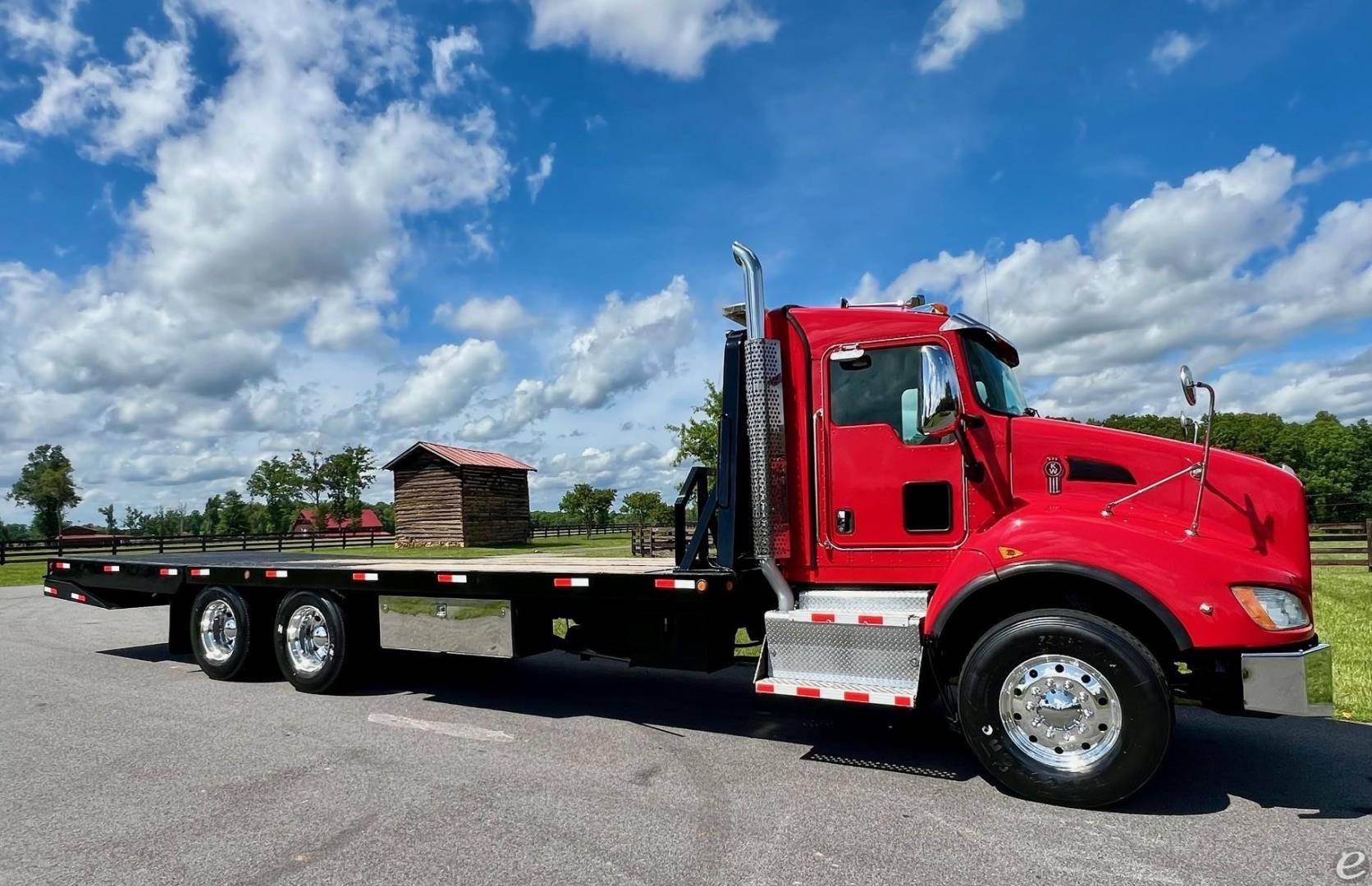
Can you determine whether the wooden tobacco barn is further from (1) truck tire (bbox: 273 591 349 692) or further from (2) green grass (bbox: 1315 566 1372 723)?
(2) green grass (bbox: 1315 566 1372 723)

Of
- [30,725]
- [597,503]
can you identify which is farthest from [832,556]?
[597,503]

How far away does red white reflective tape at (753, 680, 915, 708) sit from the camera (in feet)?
15.5

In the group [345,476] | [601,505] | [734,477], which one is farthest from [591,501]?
[734,477]

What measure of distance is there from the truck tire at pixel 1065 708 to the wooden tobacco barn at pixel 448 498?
30.7 meters

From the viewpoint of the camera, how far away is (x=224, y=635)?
8.19 m

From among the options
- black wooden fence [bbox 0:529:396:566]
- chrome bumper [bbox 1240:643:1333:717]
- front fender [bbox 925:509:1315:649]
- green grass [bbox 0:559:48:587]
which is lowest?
green grass [bbox 0:559:48:587]

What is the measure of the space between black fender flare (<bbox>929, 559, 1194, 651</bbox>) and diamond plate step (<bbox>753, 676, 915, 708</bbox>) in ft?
1.28

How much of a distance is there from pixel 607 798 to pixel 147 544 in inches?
1326

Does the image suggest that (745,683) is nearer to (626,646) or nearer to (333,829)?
(626,646)

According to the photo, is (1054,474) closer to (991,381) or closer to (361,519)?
(991,381)

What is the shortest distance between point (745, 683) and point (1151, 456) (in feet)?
13.6

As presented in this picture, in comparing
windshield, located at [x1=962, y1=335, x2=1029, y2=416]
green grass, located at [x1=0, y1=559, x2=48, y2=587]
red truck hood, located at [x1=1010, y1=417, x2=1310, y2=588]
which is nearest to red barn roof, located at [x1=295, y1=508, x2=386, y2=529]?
green grass, located at [x1=0, y1=559, x2=48, y2=587]

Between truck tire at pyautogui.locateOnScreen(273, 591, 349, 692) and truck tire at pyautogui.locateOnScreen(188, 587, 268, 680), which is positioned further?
truck tire at pyautogui.locateOnScreen(188, 587, 268, 680)

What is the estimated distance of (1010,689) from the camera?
15.0 feet
